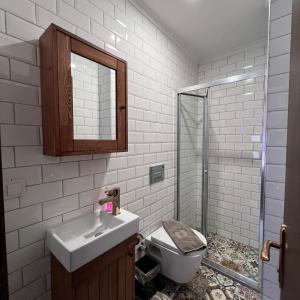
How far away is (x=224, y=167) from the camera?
8.00ft

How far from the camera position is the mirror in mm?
1061

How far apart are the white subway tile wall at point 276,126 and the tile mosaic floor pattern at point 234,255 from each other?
25.5 inches

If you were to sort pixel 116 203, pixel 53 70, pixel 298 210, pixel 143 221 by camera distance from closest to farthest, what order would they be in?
1. pixel 298 210
2. pixel 53 70
3. pixel 116 203
4. pixel 143 221

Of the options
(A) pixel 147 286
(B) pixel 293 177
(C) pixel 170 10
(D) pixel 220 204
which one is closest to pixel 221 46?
(C) pixel 170 10

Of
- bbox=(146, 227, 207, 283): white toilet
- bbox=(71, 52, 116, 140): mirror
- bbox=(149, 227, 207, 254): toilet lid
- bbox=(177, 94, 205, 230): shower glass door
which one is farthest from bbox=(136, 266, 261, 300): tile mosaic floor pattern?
bbox=(71, 52, 116, 140): mirror

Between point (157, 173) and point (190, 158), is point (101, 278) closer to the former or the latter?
point (157, 173)

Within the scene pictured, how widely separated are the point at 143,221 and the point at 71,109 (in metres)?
1.29

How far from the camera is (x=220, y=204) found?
2498mm

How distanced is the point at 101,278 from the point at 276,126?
1.50 metres

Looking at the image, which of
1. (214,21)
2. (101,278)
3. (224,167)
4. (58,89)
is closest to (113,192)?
(101,278)

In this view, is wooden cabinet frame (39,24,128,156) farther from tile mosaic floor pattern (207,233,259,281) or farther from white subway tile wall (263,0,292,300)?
tile mosaic floor pattern (207,233,259,281)

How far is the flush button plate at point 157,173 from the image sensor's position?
1829mm

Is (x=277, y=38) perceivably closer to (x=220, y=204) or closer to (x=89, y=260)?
(x=89, y=260)

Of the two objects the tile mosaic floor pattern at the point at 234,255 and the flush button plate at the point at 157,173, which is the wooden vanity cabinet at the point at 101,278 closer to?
the flush button plate at the point at 157,173
